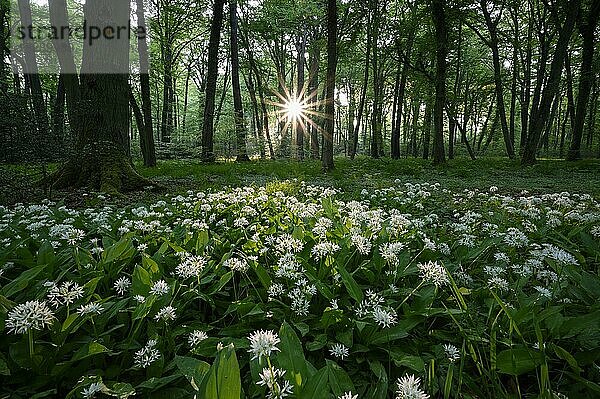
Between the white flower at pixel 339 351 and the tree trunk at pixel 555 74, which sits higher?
the tree trunk at pixel 555 74

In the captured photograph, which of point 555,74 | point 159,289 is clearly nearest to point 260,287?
point 159,289

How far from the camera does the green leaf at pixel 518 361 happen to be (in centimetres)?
131

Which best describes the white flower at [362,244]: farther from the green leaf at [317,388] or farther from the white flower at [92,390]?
the white flower at [92,390]

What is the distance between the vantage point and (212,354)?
148 centimetres

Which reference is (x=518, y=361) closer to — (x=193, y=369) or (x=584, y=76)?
(x=193, y=369)

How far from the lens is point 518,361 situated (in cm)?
133

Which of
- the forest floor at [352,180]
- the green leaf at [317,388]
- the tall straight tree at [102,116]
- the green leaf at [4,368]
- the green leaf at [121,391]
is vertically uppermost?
the tall straight tree at [102,116]

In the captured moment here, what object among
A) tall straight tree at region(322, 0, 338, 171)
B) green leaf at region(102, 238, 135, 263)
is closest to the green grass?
tall straight tree at region(322, 0, 338, 171)

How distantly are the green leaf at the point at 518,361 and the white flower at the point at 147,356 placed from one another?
1.42m

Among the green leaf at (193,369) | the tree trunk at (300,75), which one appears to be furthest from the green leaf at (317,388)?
the tree trunk at (300,75)

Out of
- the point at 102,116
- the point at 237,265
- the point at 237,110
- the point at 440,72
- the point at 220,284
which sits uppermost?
the point at 440,72

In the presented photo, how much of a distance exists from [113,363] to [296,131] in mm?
26435

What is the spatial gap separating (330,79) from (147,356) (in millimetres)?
9411

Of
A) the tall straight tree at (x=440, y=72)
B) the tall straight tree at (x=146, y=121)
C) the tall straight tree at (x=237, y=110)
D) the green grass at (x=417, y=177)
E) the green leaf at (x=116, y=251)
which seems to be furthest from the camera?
the tall straight tree at (x=237, y=110)
